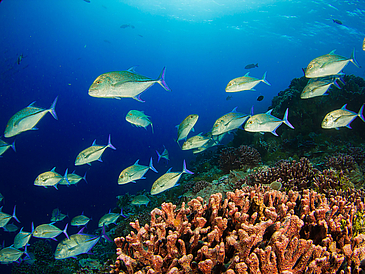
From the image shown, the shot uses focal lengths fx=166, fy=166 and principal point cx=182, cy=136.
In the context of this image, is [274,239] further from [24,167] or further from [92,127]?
[92,127]

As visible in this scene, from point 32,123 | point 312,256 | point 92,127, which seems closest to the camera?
point 312,256

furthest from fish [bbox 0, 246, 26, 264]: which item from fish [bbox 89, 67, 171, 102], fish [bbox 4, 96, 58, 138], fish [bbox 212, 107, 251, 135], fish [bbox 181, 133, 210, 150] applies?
fish [bbox 212, 107, 251, 135]

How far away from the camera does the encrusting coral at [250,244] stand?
1401 millimetres

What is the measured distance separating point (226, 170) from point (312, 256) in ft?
18.9

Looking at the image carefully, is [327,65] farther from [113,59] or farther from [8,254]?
[113,59]

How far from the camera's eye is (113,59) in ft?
343

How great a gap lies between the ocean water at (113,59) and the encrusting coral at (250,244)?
25.9m

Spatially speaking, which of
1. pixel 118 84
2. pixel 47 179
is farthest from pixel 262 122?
pixel 47 179

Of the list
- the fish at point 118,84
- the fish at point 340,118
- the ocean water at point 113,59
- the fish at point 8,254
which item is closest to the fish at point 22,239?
the fish at point 8,254

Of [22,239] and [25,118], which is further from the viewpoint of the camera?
[22,239]

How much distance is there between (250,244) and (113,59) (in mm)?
122655

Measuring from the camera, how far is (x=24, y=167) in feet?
125

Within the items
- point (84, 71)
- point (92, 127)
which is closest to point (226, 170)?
point (92, 127)

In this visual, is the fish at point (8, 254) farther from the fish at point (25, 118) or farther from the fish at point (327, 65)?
the fish at point (327, 65)
